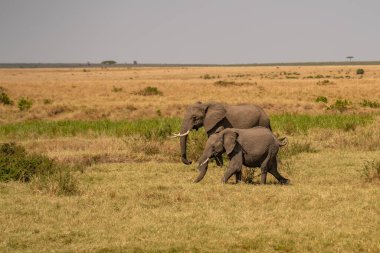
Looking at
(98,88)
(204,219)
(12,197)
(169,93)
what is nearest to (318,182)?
(204,219)

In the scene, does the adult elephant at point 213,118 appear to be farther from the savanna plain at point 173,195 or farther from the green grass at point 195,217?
the green grass at point 195,217

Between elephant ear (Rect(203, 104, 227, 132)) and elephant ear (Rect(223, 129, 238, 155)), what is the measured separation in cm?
272

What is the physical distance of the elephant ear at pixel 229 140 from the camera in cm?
1310

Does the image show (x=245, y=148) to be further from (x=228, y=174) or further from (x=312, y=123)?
(x=312, y=123)

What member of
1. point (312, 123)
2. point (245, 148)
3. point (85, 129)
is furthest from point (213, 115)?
point (85, 129)

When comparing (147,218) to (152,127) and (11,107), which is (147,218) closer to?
(152,127)

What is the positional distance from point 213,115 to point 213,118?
84 mm

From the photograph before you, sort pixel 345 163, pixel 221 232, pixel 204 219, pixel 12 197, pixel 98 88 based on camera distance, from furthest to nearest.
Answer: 1. pixel 98 88
2. pixel 345 163
3. pixel 12 197
4. pixel 204 219
5. pixel 221 232

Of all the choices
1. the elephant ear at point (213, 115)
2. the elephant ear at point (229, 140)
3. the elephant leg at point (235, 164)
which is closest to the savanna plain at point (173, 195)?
the elephant leg at point (235, 164)

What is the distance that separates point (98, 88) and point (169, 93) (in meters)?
8.84

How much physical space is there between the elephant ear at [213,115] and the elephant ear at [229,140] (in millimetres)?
2718

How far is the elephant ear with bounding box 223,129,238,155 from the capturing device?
1310 cm

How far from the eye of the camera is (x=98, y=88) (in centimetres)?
5391

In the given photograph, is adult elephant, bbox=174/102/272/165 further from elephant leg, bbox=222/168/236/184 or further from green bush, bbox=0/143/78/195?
green bush, bbox=0/143/78/195
